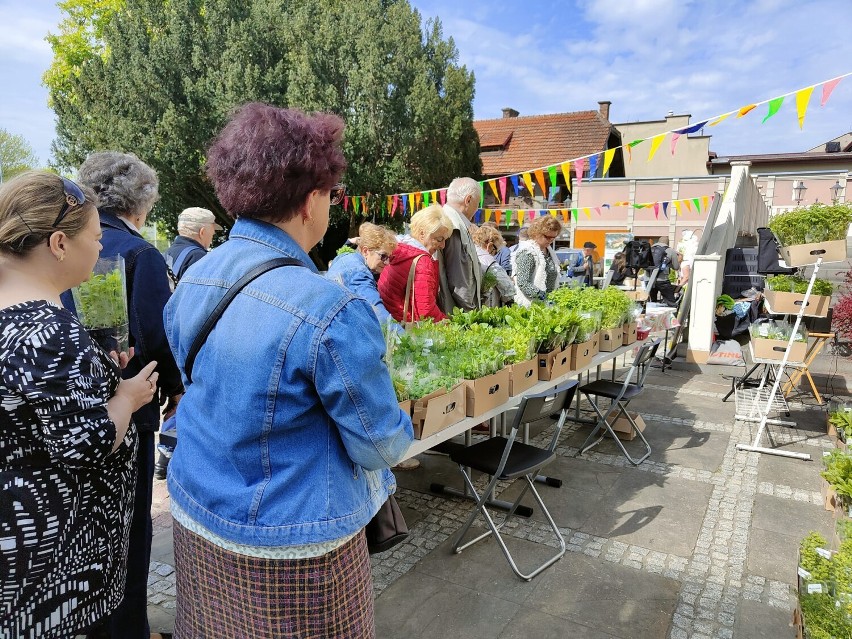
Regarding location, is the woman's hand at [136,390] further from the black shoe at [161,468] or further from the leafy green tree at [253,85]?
the leafy green tree at [253,85]

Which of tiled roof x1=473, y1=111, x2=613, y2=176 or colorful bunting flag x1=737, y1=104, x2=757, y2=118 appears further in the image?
tiled roof x1=473, y1=111, x2=613, y2=176

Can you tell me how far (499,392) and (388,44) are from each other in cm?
1620

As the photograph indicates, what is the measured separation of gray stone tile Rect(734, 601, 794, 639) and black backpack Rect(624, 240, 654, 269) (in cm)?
750

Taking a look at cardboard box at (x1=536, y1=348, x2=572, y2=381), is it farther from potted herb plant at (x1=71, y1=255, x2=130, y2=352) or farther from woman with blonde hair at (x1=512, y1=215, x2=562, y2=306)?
potted herb plant at (x1=71, y1=255, x2=130, y2=352)

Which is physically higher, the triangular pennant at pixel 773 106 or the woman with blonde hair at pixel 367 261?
the triangular pennant at pixel 773 106

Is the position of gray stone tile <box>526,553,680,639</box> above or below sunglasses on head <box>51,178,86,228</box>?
below

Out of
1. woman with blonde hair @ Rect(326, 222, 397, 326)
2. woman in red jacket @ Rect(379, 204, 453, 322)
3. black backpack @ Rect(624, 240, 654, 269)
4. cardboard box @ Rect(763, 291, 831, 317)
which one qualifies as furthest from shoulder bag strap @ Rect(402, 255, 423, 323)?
black backpack @ Rect(624, 240, 654, 269)

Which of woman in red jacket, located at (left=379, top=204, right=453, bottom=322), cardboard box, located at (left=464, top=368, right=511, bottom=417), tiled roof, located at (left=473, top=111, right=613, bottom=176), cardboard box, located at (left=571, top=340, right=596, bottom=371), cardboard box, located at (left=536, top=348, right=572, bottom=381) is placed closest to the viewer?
cardboard box, located at (left=464, top=368, right=511, bottom=417)

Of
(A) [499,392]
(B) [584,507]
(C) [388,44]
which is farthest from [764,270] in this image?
(C) [388,44]

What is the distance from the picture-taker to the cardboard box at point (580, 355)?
155 inches

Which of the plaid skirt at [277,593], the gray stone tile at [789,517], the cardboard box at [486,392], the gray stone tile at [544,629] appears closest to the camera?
the plaid skirt at [277,593]

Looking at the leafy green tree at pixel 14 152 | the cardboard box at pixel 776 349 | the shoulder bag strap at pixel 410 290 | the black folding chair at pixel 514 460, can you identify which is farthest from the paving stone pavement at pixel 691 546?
the leafy green tree at pixel 14 152

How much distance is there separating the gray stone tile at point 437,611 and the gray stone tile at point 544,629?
42 millimetres

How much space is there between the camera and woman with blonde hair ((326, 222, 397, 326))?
3367mm
